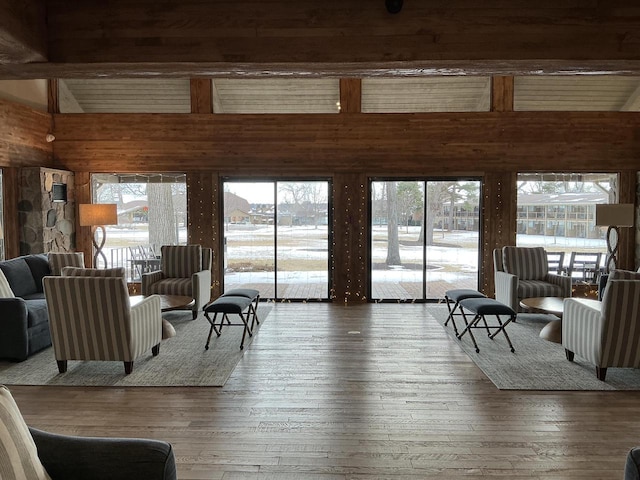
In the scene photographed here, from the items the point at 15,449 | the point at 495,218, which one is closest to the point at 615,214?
the point at 495,218

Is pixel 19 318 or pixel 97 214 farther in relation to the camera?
pixel 97 214

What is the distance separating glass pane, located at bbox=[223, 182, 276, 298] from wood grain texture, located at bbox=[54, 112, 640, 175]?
409mm

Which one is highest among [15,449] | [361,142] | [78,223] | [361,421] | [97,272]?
[361,142]

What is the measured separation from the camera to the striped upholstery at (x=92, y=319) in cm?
427

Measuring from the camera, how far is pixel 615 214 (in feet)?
24.5

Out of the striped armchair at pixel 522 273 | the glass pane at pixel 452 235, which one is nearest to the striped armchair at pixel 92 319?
the striped armchair at pixel 522 273

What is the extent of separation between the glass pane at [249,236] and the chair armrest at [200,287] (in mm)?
1054

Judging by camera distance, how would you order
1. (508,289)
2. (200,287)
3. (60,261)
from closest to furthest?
(60,261) → (508,289) → (200,287)

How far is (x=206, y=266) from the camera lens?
25.2 ft

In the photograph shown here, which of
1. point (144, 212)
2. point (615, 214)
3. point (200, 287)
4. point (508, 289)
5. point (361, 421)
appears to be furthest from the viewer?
point (144, 212)

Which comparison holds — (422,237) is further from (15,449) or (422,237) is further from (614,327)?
(15,449)

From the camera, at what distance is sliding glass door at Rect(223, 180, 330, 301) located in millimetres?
8438

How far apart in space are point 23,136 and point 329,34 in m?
6.93

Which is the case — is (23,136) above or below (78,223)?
above
